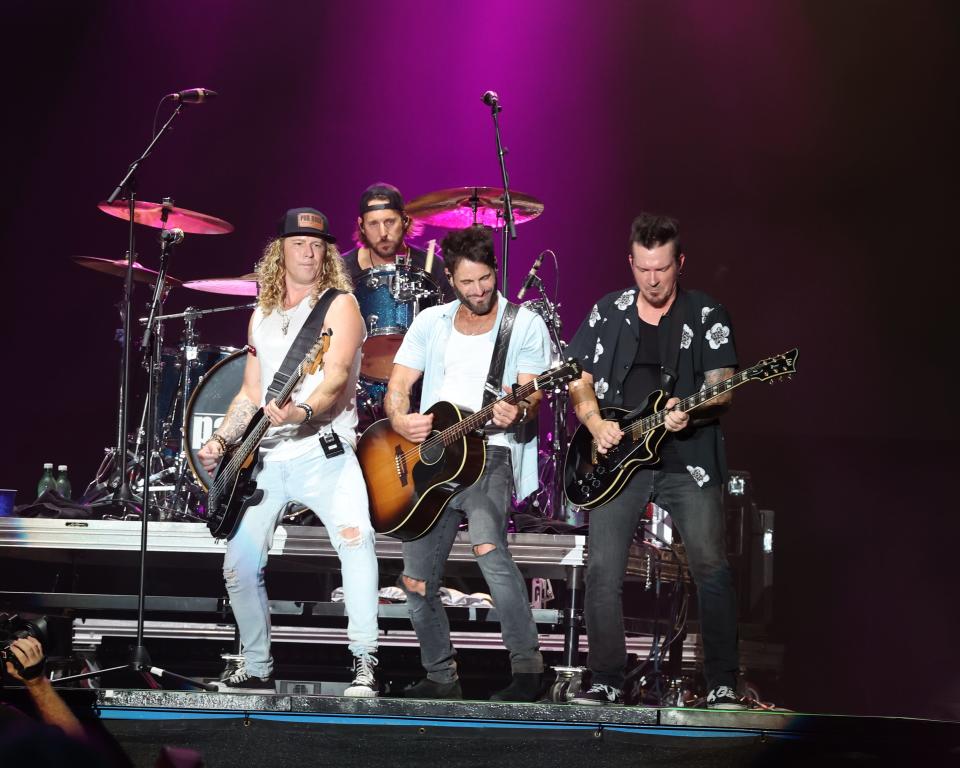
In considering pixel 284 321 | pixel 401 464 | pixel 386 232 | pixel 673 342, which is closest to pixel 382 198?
pixel 386 232

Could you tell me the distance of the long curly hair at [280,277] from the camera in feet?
17.1

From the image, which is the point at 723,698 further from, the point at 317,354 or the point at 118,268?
the point at 118,268

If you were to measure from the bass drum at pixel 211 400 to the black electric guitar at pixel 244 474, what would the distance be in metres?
2.52

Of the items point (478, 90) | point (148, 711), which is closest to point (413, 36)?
point (478, 90)

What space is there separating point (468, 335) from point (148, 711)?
2.11m

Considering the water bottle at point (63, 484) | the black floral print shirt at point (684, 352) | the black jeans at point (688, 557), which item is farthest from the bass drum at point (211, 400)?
the black jeans at point (688, 557)

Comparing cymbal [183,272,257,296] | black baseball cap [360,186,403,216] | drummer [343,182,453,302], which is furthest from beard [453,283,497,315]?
cymbal [183,272,257,296]

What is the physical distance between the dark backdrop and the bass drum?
2.08 metres

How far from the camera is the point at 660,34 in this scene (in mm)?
9312

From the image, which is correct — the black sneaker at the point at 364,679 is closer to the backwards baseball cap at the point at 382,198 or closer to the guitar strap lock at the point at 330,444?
the guitar strap lock at the point at 330,444

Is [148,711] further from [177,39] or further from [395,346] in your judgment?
[177,39]

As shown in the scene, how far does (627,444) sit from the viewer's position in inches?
184

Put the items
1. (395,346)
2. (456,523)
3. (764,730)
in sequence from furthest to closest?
(395,346), (456,523), (764,730)

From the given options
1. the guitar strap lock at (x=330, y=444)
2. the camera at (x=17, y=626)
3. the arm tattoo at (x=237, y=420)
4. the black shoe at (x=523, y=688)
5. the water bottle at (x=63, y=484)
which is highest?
the arm tattoo at (x=237, y=420)
